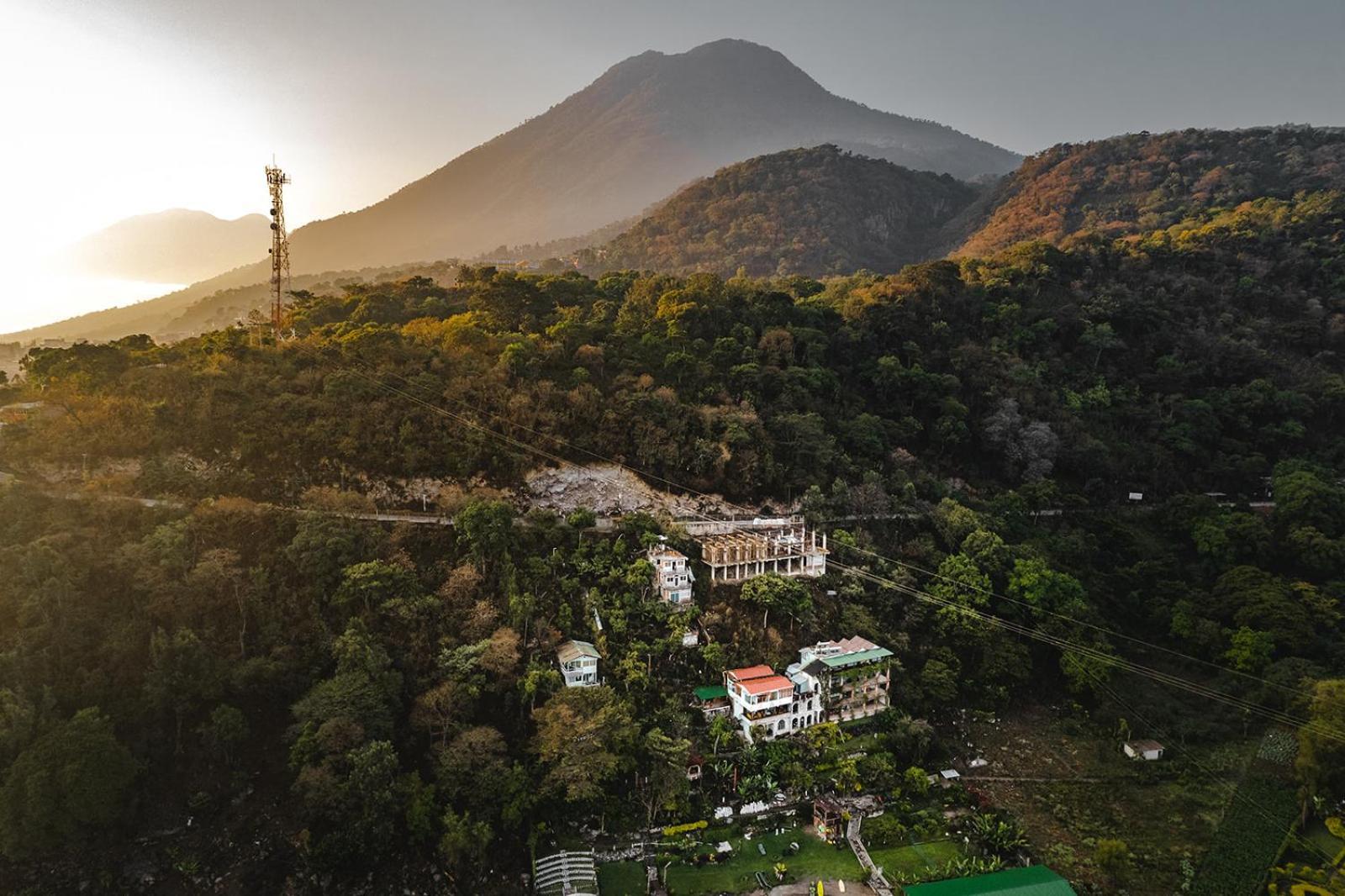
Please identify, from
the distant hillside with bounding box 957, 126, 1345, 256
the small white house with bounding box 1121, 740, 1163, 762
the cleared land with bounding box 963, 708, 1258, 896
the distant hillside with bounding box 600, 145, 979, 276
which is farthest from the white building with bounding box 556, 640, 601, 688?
the distant hillside with bounding box 957, 126, 1345, 256

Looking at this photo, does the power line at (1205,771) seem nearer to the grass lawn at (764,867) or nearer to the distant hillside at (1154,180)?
the grass lawn at (764,867)

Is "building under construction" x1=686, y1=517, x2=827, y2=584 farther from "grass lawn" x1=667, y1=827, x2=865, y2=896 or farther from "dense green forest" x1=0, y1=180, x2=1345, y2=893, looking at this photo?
"grass lawn" x1=667, y1=827, x2=865, y2=896

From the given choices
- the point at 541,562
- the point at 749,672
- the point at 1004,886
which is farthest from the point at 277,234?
the point at 1004,886

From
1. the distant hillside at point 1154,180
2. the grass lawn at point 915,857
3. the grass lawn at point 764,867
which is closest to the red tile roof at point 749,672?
the grass lawn at point 764,867

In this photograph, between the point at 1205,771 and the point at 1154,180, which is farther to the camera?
the point at 1154,180

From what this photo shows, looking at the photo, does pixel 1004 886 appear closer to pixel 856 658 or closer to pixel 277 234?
pixel 856 658

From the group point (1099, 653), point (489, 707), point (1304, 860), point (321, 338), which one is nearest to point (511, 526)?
point (489, 707)
